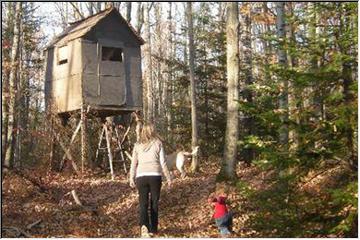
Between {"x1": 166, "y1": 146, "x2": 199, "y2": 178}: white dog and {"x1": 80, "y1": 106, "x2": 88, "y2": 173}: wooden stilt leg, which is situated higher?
{"x1": 80, "y1": 106, "x2": 88, "y2": 173}: wooden stilt leg

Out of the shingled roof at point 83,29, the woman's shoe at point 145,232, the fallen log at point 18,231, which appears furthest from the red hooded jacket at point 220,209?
the shingled roof at point 83,29

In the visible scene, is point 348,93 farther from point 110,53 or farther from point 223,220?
point 110,53

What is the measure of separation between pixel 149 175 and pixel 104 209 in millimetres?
4316

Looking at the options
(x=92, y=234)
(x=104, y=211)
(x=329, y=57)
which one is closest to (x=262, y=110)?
(x=329, y=57)

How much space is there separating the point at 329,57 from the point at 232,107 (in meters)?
6.83

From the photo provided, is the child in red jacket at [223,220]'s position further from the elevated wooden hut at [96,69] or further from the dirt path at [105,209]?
the elevated wooden hut at [96,69]

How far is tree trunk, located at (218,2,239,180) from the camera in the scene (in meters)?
13.2

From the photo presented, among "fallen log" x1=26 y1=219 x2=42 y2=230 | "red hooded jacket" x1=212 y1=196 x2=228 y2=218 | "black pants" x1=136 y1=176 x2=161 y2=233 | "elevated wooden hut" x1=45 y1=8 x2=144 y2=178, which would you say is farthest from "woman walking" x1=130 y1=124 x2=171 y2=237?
"elevated wooden hut" x1=45 y1=8 x2=144 y2=178

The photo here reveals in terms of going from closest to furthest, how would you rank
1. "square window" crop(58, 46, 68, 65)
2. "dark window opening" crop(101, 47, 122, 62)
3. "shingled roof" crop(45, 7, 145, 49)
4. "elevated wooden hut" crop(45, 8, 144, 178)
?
"elevated wooden hut" crop(45, 8, 144, 178) → "shingled roof" crop(45, 7, 145, 49) → "square window" crop(58, 46, 68, 65) → "dark window opening" crop(101, 47, 122, 62)

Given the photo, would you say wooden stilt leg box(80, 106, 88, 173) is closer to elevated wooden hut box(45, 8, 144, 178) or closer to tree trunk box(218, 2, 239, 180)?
elevated wooden hut box(45, 8, 144, 178)

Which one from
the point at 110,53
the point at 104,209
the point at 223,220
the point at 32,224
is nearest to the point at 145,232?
the point at 223,220

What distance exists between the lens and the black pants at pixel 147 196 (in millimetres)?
8320

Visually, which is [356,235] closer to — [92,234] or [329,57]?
[329,57]

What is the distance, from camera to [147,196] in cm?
841
